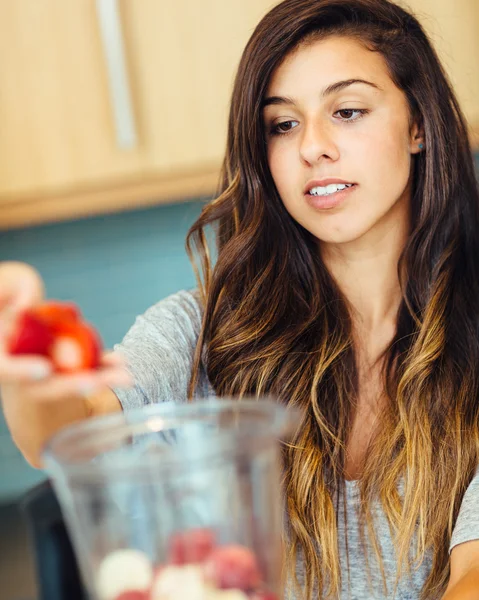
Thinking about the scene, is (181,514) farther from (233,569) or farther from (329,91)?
(329,91)

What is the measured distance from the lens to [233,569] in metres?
0.55

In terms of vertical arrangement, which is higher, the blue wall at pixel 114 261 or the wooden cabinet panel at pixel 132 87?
the wooden cabinet panel at pixel 132 87

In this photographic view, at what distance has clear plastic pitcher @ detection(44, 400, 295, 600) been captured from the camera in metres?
0.54

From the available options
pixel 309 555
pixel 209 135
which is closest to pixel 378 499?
pixel 309 555

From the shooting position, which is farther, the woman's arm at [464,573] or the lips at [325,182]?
the lips at [325,182]

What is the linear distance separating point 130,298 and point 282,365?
1347 mm

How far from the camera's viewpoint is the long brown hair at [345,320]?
4.28ft

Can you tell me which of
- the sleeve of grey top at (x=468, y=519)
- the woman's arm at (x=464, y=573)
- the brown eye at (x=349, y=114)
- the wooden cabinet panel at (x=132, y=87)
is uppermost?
the wooden cabinet panel at (x=132, y=87)

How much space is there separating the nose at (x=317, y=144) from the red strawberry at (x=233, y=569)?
0.84m

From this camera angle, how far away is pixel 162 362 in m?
1.34

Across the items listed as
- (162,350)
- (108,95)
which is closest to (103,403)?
(162,350)

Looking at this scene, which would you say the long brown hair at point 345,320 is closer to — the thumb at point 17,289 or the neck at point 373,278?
the neck at point 373,278

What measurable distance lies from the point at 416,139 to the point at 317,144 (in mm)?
248

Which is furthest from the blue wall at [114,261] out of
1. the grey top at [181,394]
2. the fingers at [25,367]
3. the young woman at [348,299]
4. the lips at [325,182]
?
A: the fingers at [25,367]
